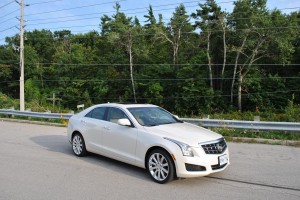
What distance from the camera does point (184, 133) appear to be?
6.49 metres

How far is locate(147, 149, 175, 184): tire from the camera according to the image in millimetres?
6109

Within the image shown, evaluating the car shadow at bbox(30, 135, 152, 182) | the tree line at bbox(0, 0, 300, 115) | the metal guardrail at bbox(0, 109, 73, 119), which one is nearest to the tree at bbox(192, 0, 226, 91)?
the tree line at bbox(0, 0, 300, 115)

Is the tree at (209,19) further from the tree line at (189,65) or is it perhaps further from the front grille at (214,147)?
the front grille at (214,147)

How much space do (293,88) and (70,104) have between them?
37.5 meters

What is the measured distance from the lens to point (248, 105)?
156ft

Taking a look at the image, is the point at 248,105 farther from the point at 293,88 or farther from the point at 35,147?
the point at 35,147

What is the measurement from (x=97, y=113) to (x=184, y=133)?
2.71m

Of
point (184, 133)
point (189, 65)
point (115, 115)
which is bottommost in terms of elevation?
point (184, 133)

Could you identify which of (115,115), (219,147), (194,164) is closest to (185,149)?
(194,164)

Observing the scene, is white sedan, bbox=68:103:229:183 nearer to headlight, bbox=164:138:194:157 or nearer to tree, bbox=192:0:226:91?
headlight, bbox=164:138:194:157

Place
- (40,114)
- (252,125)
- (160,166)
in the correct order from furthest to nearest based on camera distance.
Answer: (40,114) → (252,125) → (160,166)

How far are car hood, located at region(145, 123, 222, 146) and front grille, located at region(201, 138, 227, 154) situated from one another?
101mm

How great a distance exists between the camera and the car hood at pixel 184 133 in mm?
6184

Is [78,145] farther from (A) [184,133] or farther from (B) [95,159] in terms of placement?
(A) [184,133]
